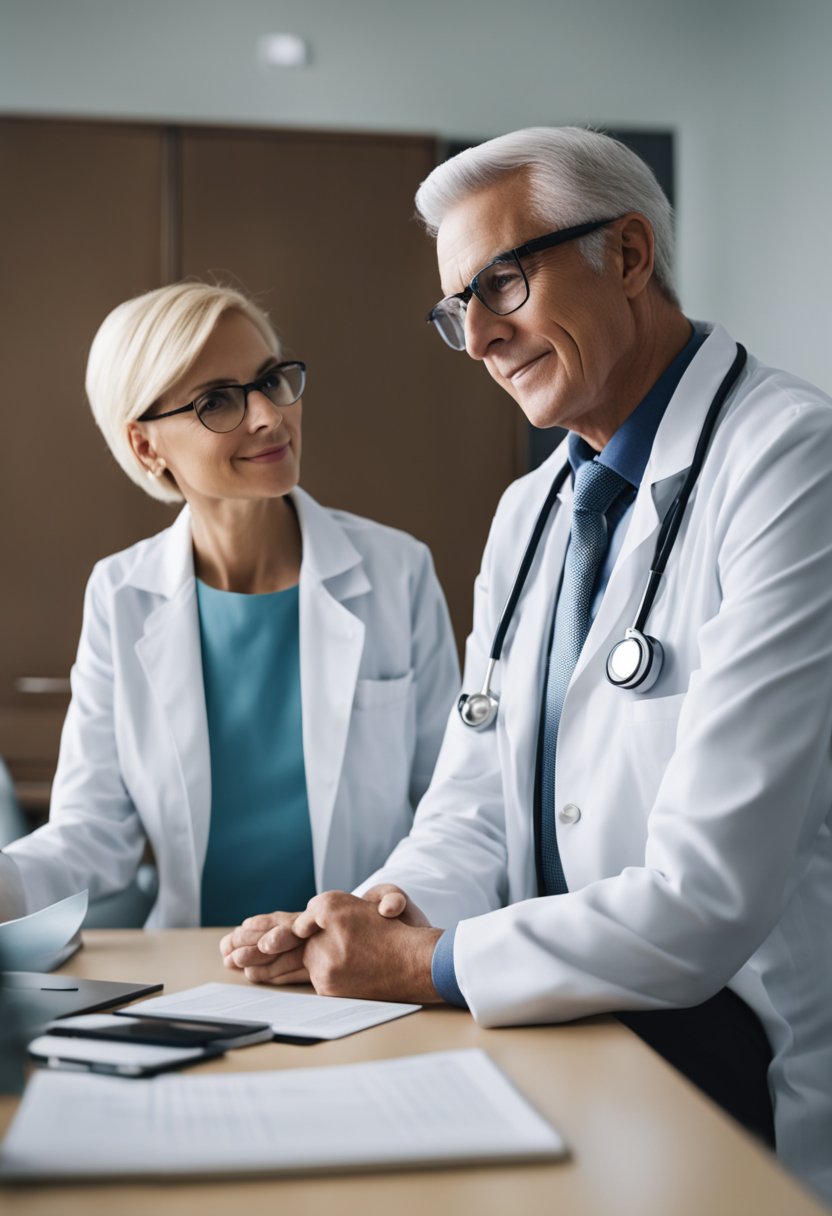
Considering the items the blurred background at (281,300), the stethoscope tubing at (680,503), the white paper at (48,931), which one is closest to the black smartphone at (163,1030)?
the white paper at (48,931)

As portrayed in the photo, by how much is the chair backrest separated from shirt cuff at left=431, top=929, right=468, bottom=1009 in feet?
3.73

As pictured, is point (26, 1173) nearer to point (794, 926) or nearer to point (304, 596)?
point (794, 926)

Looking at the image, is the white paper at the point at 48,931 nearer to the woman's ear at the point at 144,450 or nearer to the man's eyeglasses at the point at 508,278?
the man's eyeglasses at the point at 508,278

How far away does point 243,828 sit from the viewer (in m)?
1.95

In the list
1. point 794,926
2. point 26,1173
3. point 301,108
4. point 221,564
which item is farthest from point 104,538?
point 26,1173

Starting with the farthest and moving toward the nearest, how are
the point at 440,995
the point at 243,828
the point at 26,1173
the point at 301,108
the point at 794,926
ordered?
the point at 301,108, the point at 243,828, the point at 794,926, the point at 440,995, the point at 26,1173

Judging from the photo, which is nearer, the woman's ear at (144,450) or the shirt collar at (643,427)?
the shirt collar at (643,427)

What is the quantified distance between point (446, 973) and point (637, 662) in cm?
40

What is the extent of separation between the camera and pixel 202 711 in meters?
1.96

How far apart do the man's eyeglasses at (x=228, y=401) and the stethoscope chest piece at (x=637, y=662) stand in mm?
956

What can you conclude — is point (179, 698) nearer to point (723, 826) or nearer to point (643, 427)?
point (643, 427)

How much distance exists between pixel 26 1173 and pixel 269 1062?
0.93 feet

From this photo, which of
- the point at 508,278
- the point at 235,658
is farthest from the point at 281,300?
the point at 508,278

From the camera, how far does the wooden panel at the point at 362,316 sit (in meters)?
3.12
